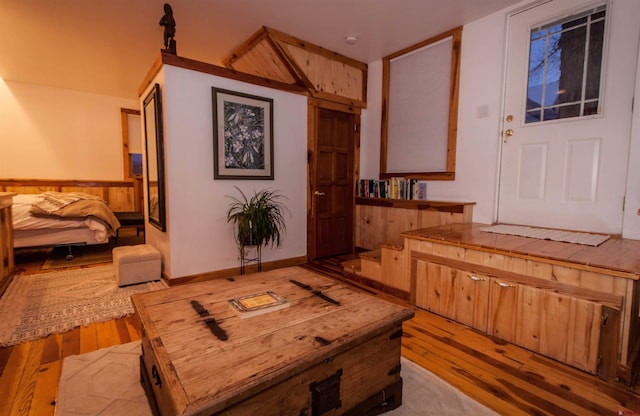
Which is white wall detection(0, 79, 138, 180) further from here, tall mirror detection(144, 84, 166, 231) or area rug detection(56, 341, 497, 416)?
area rug detection(56, 341, 497, 416)

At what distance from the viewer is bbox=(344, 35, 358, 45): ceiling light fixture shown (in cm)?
353

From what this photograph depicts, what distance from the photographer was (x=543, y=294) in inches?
70.4

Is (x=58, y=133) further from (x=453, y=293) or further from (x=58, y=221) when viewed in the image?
(x=453, y=293)

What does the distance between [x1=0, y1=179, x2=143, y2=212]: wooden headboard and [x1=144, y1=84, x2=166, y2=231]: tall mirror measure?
3.10 metres

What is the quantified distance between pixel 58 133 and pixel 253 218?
17.1ft

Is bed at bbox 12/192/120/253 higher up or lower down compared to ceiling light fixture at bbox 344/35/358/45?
lower down

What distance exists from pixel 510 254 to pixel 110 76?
6.09 meters

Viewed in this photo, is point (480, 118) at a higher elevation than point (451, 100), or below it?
below

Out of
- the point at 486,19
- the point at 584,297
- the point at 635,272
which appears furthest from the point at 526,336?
the point at 486,19

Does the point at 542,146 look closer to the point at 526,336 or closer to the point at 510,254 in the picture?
the point at 510,254

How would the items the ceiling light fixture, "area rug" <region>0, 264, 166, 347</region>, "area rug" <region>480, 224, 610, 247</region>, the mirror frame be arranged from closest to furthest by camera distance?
"area rug" <region>0, 264, 166, 347</region>, "area rug" <region>480, 224, 610, 247</region>, the mirror frame, the ceiling light fixture

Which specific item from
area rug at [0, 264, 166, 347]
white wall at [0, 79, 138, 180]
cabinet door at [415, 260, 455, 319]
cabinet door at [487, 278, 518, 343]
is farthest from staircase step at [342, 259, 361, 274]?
white wall at [0, 79, 138, 180]

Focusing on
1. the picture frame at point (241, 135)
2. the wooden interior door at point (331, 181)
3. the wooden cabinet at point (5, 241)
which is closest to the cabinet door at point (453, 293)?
the wooden interior door at point (331, 181)

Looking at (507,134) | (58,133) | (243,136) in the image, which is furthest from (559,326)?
(58,133)
